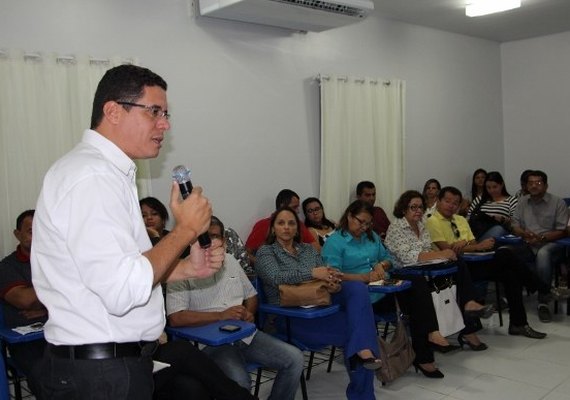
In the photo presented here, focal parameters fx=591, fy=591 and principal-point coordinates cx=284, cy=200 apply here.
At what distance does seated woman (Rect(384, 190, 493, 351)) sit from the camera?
13.4 ft

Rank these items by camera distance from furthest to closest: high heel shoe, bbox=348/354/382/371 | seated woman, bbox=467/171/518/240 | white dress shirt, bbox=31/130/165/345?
seated woman, bbox=467/171/518/240, high heel shoe, bbox=348/354/382/371, white dress shirt, bbox=31/130/165/345

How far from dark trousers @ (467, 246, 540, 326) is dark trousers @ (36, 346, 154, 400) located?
373 cm

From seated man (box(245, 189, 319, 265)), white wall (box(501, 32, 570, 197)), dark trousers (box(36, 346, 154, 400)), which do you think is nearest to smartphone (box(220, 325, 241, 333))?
dark trousers (box(36, 346, 154, 400))

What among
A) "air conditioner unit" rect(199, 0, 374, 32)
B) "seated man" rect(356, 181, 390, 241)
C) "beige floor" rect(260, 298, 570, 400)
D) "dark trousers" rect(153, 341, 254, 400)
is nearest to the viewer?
"dark trousers" rect(153, 341, 254, 400)

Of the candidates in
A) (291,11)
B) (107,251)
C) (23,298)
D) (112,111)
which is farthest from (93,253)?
(291,11)

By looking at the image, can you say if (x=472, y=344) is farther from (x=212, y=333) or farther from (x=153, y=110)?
(x=153, y=110)

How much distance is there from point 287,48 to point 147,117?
3.93 meters

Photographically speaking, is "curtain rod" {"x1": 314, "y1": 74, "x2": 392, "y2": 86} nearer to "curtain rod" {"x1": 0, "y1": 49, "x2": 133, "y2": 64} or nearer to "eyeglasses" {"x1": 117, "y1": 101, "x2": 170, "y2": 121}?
"curtain rod" {"x1": 0, "y1": 49, "x2": 133, "y2": 64}

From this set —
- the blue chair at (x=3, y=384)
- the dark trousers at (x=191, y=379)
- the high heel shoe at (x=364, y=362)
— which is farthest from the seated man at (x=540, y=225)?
the blue chair at (x=3, y=384)

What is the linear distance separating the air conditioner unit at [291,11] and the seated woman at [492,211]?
2.34 meters

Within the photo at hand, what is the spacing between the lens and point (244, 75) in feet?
15.9

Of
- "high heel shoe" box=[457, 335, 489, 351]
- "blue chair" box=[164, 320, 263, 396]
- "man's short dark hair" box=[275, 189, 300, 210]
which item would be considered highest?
"man's short dark hair" box=[275, 189, 300, 210]

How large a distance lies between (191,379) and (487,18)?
5328 mm

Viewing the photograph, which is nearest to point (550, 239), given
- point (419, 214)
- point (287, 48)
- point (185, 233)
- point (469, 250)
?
point (469, 250)
